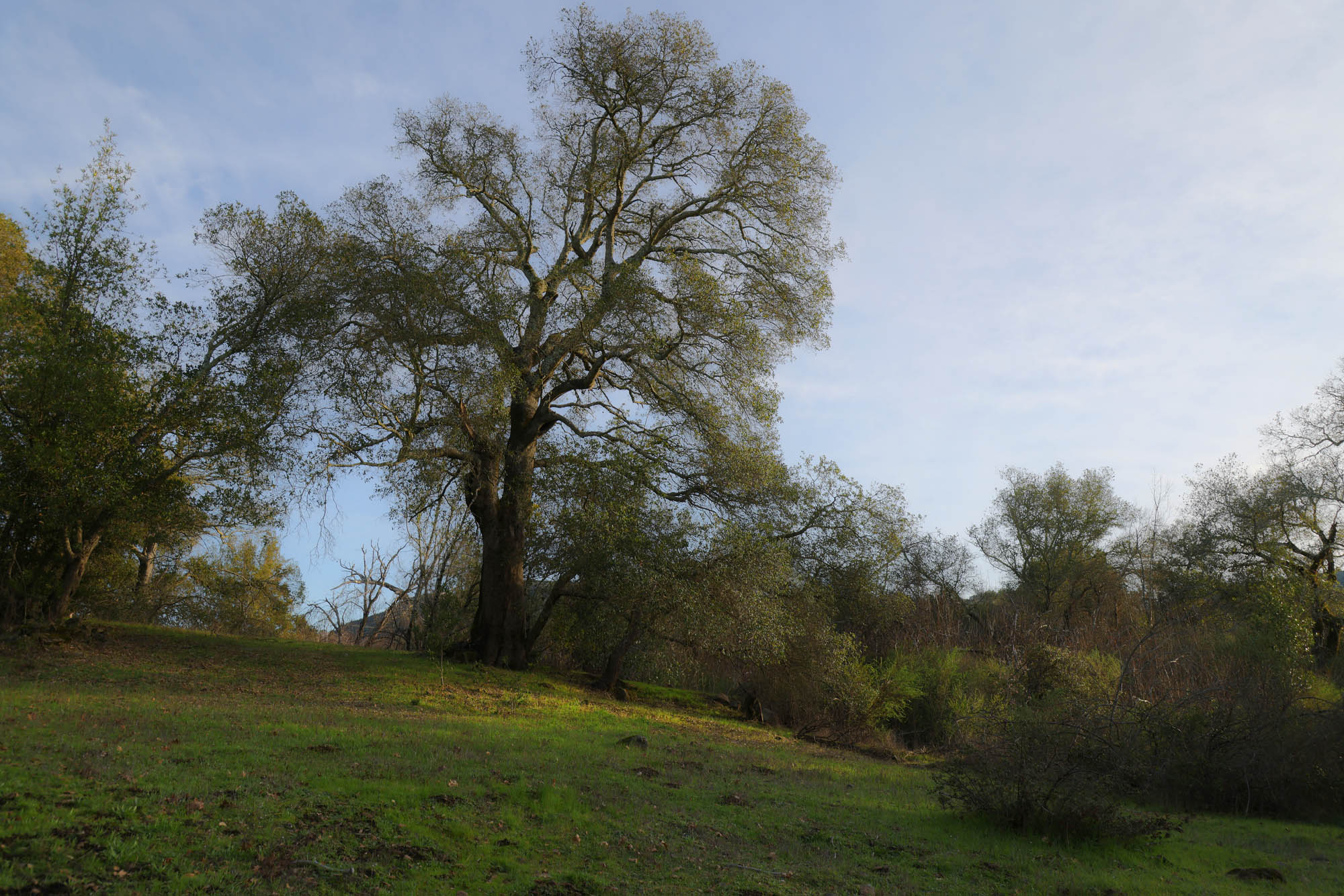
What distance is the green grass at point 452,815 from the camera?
230 inches

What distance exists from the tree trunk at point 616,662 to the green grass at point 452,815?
18.4 ft

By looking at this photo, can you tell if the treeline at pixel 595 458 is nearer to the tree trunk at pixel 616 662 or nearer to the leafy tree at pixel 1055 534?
the tree trunk at pixel 616 662

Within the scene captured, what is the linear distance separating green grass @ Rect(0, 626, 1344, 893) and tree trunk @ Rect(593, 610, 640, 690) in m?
5.61

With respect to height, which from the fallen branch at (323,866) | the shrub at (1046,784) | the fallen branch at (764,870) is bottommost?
the fallen branch at (764,870)

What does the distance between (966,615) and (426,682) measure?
27.6 metres

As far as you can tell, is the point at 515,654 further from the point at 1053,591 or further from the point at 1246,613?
the point at 1053,591

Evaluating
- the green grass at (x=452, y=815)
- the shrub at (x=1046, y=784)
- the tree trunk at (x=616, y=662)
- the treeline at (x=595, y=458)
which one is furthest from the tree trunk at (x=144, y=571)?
the shrub at (x=1046, y=784)

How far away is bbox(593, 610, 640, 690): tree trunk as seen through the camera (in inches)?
805

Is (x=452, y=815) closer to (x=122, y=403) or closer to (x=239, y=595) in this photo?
(x=122, y=403)

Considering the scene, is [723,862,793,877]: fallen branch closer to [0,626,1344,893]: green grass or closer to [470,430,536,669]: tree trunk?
[0,626,1344,893]: green grass

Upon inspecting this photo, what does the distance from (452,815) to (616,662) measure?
1368cm

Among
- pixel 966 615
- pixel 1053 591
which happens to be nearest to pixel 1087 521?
pixel 1053 591

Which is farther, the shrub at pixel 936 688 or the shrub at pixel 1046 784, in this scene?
the shrub at pixel 936 688

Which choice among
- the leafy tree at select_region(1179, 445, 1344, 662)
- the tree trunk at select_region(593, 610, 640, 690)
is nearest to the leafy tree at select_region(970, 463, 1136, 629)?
the leafy tree at select_region(1179, 445, 1344, 662)
